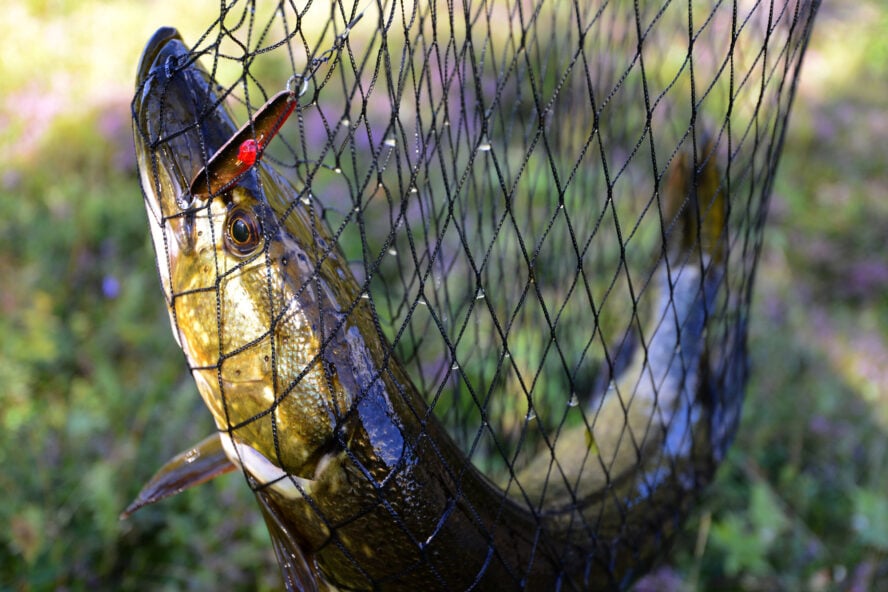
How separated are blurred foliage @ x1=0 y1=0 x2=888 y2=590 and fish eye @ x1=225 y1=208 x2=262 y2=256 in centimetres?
145

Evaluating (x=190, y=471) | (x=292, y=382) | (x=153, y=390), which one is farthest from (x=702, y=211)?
(x=153, y=390)

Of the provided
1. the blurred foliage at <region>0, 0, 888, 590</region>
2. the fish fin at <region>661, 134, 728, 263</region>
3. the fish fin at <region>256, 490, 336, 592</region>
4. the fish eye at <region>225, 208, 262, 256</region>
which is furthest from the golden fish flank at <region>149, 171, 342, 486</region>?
the blurred foliage at <region>0, 0, 888, 590</region>

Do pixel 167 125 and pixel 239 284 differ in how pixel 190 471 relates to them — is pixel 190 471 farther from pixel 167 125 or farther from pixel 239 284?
pixel 167 125

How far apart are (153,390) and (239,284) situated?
185 cm

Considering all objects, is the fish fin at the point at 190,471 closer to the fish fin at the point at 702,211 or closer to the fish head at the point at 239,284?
the fish head at the point at 239,284

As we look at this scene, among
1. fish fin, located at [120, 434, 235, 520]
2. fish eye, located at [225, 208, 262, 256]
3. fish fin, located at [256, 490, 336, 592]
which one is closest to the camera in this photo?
fish eye, located at [225, 208, 262, 256]

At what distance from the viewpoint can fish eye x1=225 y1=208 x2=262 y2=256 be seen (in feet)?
4.06

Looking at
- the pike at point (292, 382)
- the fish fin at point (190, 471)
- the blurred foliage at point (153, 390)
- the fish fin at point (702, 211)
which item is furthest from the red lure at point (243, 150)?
the blurred foliage at point (153, 390)

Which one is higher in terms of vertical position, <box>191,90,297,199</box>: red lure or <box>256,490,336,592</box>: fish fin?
<box>191,90,297,199</box>: red lure

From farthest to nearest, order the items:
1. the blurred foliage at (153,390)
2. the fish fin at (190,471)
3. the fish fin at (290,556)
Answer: the blurred foliage at (153,390) < the fish fin at (190,471) < the fish fin at (290,556)

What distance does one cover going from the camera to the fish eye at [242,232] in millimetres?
1236

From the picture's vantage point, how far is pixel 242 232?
124 centimetres

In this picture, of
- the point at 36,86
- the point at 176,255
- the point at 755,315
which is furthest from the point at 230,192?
the point at 36,86

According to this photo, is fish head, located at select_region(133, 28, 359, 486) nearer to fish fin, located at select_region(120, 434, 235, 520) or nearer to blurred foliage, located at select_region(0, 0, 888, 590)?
fish fin, located at select_region(120, 434, 235, 520)
